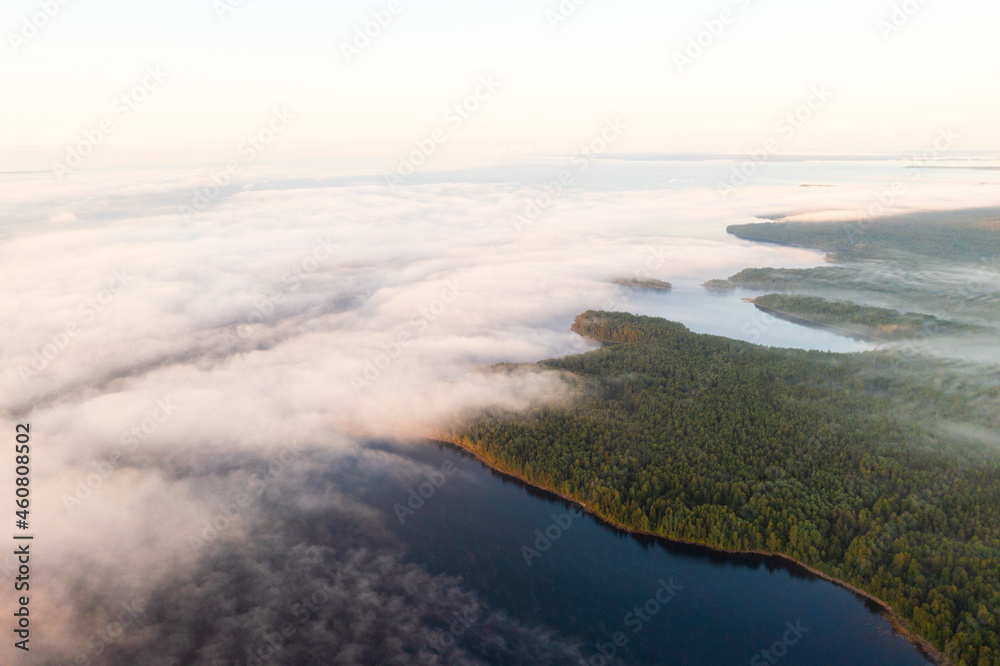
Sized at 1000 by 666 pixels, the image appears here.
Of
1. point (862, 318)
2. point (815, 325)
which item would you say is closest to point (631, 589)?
point (815, 325)

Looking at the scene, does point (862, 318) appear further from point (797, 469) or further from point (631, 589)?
point (631, 589)

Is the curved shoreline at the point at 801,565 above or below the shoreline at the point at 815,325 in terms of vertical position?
below

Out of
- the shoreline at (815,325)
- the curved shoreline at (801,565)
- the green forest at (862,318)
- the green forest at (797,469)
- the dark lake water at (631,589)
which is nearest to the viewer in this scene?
the curved shoreline at (801,565)

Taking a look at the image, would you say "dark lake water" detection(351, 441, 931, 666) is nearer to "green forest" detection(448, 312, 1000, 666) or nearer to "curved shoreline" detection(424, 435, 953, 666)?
"curved shoreline" detection(424, 435, 953, 666)

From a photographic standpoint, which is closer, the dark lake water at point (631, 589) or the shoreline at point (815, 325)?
the dark lake water at point (631, 589)

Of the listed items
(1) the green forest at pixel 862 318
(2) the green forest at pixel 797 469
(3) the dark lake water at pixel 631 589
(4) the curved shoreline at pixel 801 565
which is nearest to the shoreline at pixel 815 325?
(1) the green forest at pixel 862 318

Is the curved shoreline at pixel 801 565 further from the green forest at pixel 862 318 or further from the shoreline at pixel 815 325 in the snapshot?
the green forest at pixel 862 318

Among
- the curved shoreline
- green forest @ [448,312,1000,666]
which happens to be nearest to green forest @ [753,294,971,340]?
green forest @ [448,312,1000,666]
